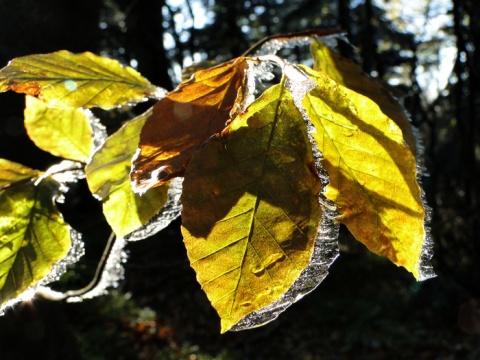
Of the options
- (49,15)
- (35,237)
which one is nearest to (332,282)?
(49,15)

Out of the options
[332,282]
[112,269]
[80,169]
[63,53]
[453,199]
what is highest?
[63,53]

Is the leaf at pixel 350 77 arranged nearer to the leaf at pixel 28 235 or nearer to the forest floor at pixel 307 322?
the leaf at pixel 28 235

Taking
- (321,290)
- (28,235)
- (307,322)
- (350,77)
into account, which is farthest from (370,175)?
(321,290)

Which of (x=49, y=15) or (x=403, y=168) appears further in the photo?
(x=49, y=15)

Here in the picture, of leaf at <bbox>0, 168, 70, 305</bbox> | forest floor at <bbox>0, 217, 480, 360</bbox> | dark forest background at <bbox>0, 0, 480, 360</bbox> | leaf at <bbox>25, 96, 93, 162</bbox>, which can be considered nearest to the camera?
leaf at <bbox>0, 168, 70, 305</bbox>

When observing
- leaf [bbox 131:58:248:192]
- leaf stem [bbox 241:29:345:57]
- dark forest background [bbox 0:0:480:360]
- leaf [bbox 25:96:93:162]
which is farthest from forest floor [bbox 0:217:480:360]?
leaf [bbox 131:58:248:192]

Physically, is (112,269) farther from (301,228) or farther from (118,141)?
(301,228)

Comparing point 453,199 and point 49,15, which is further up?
point 49,15

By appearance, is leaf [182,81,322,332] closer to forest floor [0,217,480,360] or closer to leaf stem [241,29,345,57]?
leaf stem [241,29,345,57]
